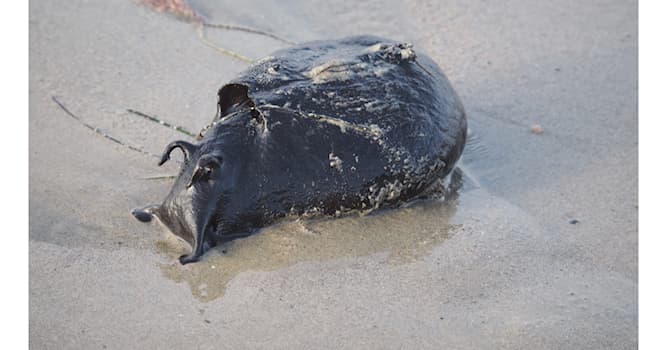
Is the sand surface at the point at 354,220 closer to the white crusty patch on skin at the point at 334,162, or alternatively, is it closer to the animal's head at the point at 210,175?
the animal's head at the point at 210,175

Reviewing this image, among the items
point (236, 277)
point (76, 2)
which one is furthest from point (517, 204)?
point (76, 2)

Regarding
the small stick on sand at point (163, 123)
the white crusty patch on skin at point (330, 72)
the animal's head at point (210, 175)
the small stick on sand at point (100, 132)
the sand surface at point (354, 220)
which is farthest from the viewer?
the small stick on sand at point (163, 123)

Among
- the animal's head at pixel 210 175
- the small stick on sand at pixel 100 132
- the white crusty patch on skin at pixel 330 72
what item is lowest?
the small stick on sand at pixel 100 132

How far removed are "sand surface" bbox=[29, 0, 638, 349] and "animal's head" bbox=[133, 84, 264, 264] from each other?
119mm

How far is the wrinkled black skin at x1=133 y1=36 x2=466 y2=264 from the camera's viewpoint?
10.9 feet

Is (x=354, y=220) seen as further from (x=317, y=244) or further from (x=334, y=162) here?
(x=334, y=162)

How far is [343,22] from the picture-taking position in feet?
19.7

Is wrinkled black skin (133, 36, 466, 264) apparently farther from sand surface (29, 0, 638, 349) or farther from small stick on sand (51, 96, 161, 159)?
small stick on sand (51, 96, 161, 159)

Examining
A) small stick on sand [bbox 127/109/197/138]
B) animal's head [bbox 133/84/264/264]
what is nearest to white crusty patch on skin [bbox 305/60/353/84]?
animal's head [bbox 133/84/264/264]

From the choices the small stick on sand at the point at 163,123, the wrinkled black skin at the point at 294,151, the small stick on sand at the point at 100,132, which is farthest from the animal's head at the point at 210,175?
the small stick on sand at the point at 163,123

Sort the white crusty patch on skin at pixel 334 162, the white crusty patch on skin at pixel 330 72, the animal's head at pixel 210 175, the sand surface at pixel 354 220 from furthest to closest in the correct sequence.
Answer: the white crusty patch on skin at pixel 330 72 < the white crusty patch on skin at pixel 334 162 < the animal's head at pixel 210 175 < the sand surface at pixel 354 220

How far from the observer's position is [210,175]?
326 cm

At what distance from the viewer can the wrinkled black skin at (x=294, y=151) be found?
130 inches

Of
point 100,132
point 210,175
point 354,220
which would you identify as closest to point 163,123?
point 100,132
